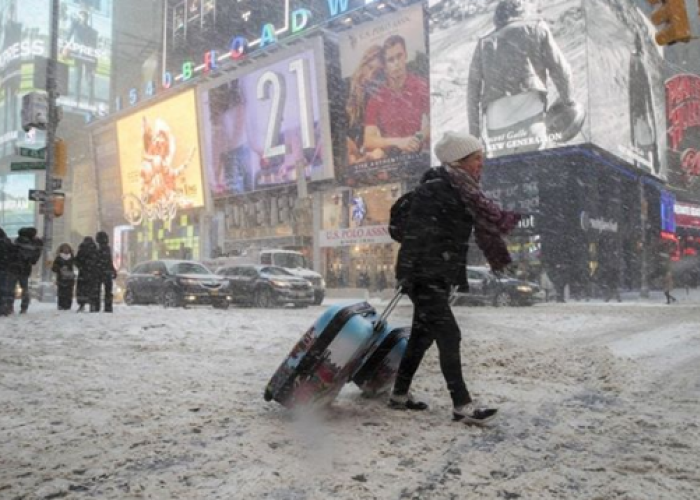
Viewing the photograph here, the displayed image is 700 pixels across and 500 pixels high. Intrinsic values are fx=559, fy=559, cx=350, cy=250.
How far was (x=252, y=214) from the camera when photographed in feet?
144

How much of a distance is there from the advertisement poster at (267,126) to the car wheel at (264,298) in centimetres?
1892

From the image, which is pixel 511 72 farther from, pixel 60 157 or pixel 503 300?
pixel 60 157

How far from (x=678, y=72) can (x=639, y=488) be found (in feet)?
144

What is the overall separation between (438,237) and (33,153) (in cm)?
1396

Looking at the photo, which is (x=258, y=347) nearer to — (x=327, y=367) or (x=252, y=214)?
(x=327, y=367)

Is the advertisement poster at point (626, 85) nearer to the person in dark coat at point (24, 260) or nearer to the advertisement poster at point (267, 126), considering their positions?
the advertisement poster at point (267, 126)

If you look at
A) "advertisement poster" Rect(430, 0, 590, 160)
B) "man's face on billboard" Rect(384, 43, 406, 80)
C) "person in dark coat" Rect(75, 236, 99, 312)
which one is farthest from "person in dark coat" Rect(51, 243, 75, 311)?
"man's face on billboard" Rect(384, 43, 406, 80)

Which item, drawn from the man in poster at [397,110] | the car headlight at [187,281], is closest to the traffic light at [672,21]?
the car headlight at [187,281]

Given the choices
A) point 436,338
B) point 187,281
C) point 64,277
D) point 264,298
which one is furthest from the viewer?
point 264,298

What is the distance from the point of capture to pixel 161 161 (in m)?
48.5

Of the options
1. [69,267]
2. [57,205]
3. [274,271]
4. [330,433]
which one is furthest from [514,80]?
[330,433]

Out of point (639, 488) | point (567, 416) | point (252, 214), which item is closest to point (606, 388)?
point (567, 416)

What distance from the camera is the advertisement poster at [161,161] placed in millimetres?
45875

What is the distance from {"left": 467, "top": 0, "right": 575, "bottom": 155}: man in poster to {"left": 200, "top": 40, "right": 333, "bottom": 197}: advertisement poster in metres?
10.4
